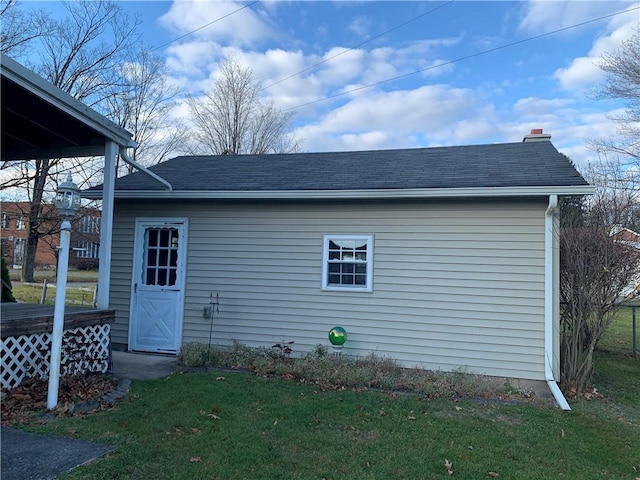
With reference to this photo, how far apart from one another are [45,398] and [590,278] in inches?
259

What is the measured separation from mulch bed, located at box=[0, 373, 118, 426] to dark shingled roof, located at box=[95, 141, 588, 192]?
10.5 feet

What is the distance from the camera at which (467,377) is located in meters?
5.66

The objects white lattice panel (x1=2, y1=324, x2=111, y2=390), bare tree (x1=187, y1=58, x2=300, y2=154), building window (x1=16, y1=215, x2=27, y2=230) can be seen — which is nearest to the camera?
white lattice panel (x1=2, y1=324, x2=111, y2=390)

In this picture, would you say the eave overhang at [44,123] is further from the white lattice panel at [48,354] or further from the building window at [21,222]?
the building window at [21,222]

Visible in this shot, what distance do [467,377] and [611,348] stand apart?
18.0 ft

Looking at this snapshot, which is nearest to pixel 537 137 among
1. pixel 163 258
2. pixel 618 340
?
pixel 618 340

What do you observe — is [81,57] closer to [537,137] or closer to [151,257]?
[151,257]

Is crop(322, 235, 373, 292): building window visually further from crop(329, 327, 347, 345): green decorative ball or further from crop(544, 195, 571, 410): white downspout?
crop(544, 195, 571, 410): white downspout

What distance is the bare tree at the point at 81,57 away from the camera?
15.8 meters

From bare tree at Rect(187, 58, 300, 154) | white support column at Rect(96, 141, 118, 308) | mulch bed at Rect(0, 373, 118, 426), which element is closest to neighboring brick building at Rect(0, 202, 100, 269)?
bare tree at Rect(187, 58, 300, 154)

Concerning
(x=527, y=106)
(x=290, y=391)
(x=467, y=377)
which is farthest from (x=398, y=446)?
(x=527, y=106)

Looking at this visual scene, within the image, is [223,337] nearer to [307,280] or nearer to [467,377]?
[307,280]

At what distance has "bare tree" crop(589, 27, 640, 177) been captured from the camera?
1372 cm

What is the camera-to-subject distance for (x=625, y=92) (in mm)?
13984
